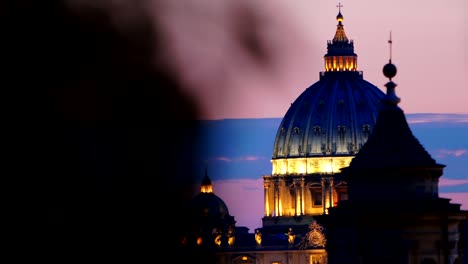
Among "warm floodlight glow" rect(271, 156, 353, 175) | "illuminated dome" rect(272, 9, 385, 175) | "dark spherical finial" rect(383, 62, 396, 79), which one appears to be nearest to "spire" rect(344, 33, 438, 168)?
"dark spherical finial" rect(383, 62, 396, 79)

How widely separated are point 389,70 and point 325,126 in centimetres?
12386

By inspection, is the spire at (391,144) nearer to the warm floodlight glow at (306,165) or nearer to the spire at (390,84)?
the spire at (390,84)

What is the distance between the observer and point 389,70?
29703 mm

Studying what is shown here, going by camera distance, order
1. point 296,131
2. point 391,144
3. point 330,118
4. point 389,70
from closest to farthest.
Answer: point 391,144 < point 389,70 < point 330,118 < point 296,131

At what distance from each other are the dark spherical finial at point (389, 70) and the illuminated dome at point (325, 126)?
397ft

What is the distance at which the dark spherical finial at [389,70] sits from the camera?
2969cm

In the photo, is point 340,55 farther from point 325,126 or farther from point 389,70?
point 389,70

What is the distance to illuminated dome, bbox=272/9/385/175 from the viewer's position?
15212cm

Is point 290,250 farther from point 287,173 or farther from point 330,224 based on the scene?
point 330,224

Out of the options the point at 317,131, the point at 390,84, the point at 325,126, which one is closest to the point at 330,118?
the point at 325,126

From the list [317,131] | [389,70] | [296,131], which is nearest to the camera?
[389,70]

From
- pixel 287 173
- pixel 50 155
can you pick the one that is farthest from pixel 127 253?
pixel 287 173

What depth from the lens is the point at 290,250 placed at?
144 meters

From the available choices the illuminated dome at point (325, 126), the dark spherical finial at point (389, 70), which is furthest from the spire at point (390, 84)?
the illuminated dome at point (325, 126)
